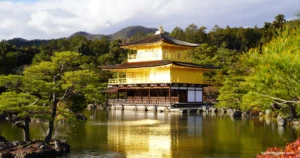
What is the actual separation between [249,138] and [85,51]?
47709mm

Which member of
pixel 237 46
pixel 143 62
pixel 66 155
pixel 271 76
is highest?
pixel 237 46

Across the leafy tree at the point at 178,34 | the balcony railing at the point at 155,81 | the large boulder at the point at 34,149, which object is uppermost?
the leafy tree at the point at 178,34

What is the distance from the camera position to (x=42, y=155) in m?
10.5

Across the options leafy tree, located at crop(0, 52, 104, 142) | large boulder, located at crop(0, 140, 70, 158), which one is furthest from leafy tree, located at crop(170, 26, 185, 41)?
large boulder, located at crop(0, 140, 70, 158)

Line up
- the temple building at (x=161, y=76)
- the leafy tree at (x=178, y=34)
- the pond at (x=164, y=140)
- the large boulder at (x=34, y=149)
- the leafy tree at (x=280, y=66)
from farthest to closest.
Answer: the leafy tree at (x=178, y=34), the temple building at (x=161, y=76), the pond at (x=164, y=140), the large boulder at (x=34, y=149), the leafy tree at (x=280, y=66)

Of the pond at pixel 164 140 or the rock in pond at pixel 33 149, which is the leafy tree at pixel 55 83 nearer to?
the rock in pond at pixel 33 149

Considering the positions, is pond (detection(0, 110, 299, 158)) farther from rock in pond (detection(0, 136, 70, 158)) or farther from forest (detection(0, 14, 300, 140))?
forest (detection(0, 14, 300, 140))

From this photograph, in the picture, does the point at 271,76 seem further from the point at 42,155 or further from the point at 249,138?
Answer: the point at 249,138

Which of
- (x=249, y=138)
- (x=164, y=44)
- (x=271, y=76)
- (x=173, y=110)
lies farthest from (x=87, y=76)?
(x=164, y=44)

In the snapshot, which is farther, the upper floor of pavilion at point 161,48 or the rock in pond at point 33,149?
the upper floor of pavilion at point 161,48

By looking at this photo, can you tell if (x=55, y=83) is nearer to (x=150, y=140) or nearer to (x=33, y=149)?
(x=33, y=149)

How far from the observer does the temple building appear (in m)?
34.6

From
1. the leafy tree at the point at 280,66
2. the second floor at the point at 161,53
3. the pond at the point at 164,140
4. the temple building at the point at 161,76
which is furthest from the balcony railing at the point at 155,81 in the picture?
the leafy tree at the point at 280,66

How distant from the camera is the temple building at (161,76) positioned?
34562mm
